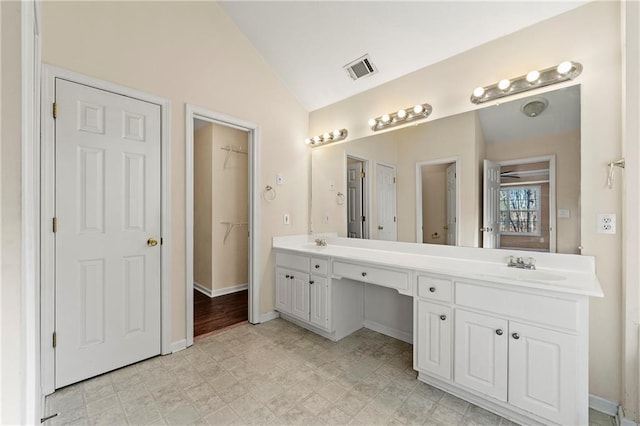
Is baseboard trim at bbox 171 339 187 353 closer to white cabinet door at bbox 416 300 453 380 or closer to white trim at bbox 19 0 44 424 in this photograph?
white trim at bbox 19 0 44 424

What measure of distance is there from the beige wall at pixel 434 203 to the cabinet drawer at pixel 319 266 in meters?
0.89

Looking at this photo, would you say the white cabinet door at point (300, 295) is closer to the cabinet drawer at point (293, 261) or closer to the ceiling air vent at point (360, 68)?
the cabinet drawer at point (293, 261)

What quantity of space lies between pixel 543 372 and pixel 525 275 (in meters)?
0.51

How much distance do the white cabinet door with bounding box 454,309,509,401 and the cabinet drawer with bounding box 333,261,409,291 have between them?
0.41 m

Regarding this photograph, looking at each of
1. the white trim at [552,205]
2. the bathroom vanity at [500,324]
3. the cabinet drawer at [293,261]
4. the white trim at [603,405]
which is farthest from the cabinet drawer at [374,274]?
the white trim at [603,405]

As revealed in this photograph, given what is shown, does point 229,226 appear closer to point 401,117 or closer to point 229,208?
point 229,208

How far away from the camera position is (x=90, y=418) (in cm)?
165

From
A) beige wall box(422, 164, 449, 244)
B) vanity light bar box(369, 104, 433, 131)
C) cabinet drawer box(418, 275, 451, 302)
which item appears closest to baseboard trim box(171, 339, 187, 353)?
cabinet drawer box(418, 275, 451, 302)

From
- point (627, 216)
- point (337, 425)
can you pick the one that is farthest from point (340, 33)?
point (337, 425)

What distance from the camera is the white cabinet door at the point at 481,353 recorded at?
1624 millimetres

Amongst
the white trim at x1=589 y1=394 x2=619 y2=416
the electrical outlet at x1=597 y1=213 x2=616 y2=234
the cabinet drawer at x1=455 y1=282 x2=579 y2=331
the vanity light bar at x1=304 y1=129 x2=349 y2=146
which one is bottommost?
the white trim at x1=589 y1=394 x2=619 y2=416

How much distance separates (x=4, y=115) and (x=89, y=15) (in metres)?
2.00

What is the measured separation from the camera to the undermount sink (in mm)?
1598

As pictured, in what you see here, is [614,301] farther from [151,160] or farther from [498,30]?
[151,160]
